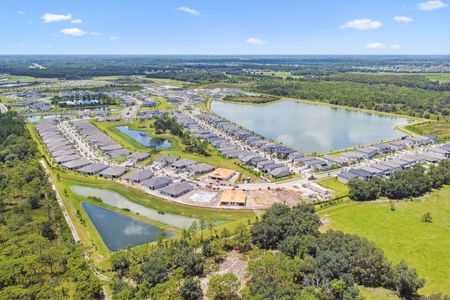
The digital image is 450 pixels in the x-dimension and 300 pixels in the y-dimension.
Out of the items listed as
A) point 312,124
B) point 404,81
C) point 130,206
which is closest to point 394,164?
point 312,124

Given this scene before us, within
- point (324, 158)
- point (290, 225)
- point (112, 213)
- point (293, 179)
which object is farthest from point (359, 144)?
point (112, 213)

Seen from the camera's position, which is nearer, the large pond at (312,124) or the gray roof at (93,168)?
the gray roof at (93,168)

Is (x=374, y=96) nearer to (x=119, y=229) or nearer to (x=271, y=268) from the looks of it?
(x=119, y=229)

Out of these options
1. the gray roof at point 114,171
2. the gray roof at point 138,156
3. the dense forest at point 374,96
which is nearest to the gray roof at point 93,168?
the gray roof at point 114,171

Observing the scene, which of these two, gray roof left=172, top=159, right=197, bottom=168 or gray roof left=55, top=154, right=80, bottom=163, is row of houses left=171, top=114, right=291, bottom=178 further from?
gray roof left=55, top=154, right=80, bottom=163

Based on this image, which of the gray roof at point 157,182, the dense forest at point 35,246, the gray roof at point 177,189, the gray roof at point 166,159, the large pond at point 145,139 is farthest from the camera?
the large pond at point 145,139

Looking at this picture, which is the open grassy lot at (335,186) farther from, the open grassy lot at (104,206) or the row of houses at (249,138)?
the open grassy lot at (104,206)

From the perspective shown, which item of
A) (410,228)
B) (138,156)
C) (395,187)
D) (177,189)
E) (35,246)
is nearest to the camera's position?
(35,246)
